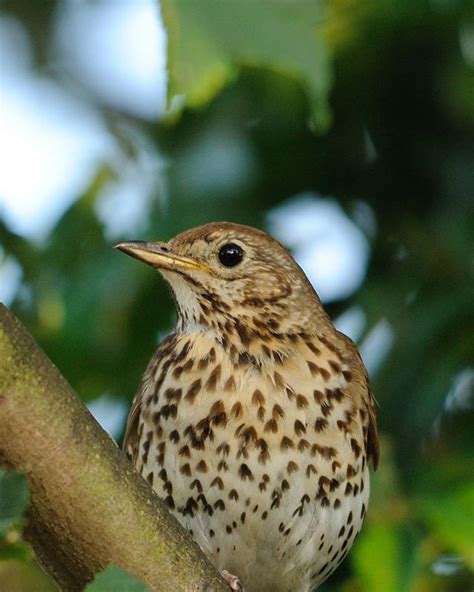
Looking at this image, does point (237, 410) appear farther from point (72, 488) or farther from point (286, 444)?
point (72, 488)

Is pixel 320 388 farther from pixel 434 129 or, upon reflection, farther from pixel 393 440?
pixel 434 129

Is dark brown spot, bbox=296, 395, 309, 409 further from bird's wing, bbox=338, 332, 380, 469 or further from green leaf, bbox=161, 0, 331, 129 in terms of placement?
green leaf, bbox=161, 0, 331, 129

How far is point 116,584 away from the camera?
6.04 feet

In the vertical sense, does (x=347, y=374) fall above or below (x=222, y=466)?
below

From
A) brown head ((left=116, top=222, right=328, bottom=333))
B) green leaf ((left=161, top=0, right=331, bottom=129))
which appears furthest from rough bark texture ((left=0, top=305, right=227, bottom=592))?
brown head ((left=116, top=222, right=328, bottom=333))

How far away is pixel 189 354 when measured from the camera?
13.7ft

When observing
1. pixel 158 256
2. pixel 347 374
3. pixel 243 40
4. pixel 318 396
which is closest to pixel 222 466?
pixel 318 396

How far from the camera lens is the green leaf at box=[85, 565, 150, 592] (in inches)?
71.7

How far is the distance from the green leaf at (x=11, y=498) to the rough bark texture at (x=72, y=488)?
1.58 ft

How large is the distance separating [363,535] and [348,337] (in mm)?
725

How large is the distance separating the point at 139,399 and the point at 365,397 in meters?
0.75

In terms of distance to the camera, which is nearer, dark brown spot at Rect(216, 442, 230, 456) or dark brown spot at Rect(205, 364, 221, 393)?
dark brown spot at Rect(216, 442, 230, 456)

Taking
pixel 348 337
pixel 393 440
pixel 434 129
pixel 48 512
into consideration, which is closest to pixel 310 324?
pixel 348 337

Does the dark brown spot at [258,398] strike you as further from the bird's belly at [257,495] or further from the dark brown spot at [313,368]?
the dark brown spot at [313,368]
